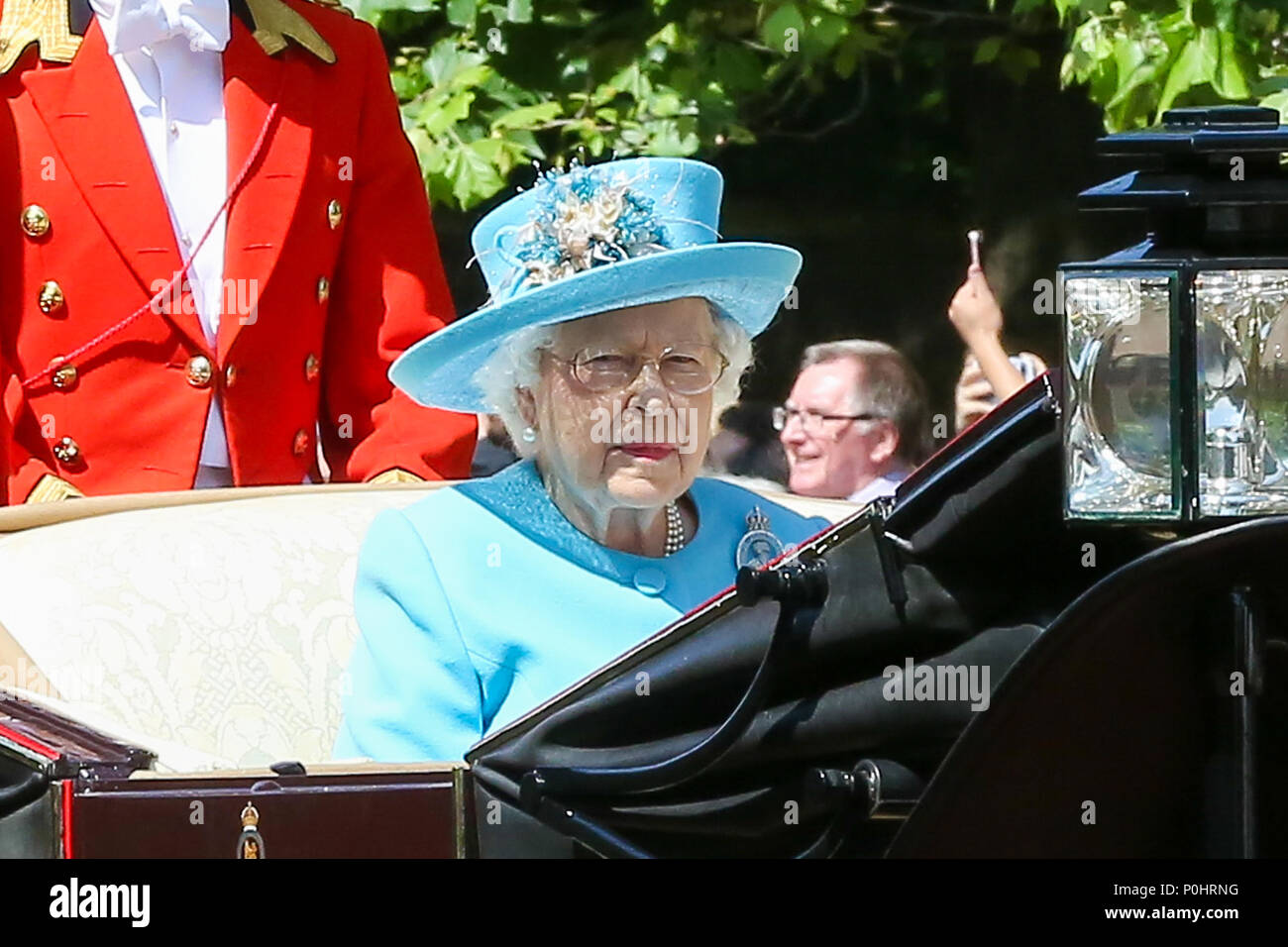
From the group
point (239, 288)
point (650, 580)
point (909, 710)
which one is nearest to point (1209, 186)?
point (909, 710)

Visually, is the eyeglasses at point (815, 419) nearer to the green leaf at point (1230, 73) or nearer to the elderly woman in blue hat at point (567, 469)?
the green leaf at point (1230, 73)

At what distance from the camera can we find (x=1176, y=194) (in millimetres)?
1862

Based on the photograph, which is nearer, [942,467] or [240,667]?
[942,467]

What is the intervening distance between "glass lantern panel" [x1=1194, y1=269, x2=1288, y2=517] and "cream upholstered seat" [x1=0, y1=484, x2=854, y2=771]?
4.33 ft

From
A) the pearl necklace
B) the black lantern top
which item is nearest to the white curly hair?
the pearl necklace

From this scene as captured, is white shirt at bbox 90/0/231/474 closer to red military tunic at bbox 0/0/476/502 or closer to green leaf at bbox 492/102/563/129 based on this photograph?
red military tunic at bbox 0/0/476/502

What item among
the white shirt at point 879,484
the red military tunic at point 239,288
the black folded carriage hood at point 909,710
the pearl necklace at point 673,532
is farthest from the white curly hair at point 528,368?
the white shirt at point 879,484

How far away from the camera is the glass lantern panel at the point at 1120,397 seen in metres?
1.84

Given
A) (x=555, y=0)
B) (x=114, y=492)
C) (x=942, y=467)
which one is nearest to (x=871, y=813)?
(x=942, y=467)

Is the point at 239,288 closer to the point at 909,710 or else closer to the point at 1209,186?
the point at 909,710

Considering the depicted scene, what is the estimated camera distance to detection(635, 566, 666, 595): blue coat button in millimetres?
2689

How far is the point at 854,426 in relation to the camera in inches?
156

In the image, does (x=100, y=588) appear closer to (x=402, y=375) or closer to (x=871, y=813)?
(x=402, y=375)
